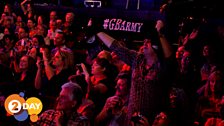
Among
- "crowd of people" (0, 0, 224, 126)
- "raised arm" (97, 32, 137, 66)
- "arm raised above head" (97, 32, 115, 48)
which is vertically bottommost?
"crowd of people" (0, 0, 224, 126)

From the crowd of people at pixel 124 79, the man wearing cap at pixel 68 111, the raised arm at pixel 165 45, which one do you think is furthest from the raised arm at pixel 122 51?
the man wearing cap at pixel 68 111

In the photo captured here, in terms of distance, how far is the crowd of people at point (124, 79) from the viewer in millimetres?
4797

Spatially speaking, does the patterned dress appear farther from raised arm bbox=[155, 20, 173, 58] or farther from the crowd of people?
raised arm bbox=[155, 20, 173, 58]

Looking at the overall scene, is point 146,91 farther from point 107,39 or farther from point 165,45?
point 107,39

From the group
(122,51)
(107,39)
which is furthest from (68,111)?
(107,39)

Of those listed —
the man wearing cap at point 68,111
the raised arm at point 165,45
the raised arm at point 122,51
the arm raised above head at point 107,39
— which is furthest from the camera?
the arm raised above head at point 107,39

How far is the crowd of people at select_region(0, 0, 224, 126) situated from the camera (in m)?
4.80

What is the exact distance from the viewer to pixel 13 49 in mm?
9727

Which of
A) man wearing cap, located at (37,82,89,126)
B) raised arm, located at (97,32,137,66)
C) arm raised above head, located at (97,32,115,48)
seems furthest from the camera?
arm raised above head, located at (97,32,115,48)

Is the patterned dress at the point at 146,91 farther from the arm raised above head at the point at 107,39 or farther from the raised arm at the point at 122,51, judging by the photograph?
the arm raised above head at the point at 107,39

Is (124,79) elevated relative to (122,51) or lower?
lower

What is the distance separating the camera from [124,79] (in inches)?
213

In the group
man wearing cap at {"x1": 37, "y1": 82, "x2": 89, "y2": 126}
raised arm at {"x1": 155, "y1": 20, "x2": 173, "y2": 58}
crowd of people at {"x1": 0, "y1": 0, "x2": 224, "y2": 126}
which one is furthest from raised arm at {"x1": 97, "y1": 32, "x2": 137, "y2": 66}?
man wearing cap at {"x1": 37, "y1": 82, "x2": 89, "y2": 126}

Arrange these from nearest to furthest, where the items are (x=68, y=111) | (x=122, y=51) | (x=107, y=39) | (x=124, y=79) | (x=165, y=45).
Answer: (x=68, y=111)
(x=165, y=45)
(x=122, y=51)
(x=124, y=79)
(x=107, y=39)
